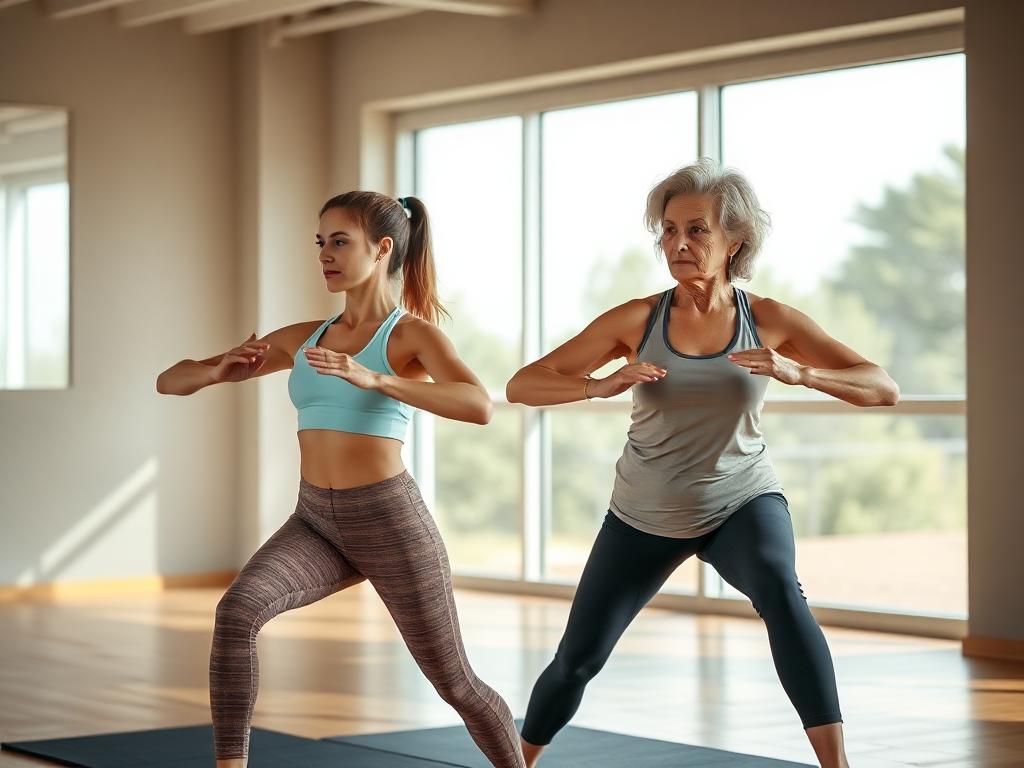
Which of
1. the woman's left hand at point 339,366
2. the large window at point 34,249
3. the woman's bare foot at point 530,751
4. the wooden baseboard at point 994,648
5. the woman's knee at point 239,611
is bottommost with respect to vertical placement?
the wooden baseboard at point 994,648

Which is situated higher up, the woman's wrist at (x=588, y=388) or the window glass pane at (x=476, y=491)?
the woman's wrist at (x=588, y=388)

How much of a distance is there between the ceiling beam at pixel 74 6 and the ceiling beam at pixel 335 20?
86 cm

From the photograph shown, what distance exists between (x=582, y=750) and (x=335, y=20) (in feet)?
16.2

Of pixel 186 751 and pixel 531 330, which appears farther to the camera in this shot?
pixel 531 330

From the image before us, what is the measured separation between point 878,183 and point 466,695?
463 cm

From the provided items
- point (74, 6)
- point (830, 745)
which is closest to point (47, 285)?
point (74, 6)

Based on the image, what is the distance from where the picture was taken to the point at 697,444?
3383mm

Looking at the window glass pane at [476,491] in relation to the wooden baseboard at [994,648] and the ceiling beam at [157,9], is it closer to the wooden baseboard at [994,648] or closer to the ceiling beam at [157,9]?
the ceiling beam at [157,9]

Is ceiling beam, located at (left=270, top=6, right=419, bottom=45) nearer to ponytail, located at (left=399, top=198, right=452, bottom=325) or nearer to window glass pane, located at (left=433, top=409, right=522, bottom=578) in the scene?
window glass pane, located at (left=433, top=409, right=522, bottom=578)

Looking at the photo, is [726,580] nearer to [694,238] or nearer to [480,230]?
[694,238]

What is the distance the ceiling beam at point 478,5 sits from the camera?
24.0 feet

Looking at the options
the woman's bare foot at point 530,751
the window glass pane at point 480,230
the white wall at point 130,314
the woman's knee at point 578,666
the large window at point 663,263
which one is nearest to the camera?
the woman's knee at point 578,666

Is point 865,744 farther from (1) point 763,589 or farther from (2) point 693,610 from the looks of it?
(2) point 693,610

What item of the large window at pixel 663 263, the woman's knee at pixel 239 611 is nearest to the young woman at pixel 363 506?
the woman's knee at pixel 239 611
